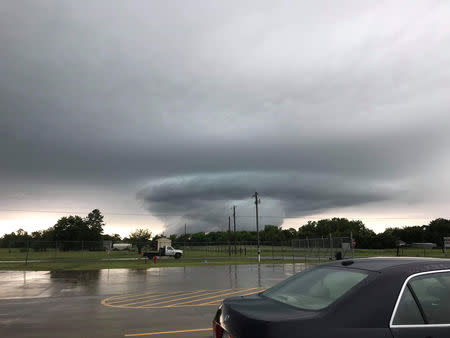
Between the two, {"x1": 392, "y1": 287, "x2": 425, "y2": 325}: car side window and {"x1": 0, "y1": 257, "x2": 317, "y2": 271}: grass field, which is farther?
{"x1": 0, "y1": 257, "x2": 317, "y2": 271}: grass field

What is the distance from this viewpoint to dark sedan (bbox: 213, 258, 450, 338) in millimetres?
2646

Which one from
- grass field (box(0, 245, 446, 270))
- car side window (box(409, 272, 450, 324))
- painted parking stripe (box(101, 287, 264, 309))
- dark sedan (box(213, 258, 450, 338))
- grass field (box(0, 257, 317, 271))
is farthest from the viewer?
grass field (box(0, 245, 446, 270))

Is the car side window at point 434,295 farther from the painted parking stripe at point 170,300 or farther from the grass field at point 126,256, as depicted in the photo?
the grass field at point 126,256

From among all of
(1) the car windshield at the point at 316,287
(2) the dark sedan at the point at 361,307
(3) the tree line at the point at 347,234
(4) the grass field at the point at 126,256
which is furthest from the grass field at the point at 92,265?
(3) the tree line at the point at 347,234

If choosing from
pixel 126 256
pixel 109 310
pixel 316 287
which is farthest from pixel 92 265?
pixel 316 287

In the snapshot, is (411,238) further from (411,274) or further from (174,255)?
(411,274)

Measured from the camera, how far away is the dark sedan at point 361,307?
2646mm

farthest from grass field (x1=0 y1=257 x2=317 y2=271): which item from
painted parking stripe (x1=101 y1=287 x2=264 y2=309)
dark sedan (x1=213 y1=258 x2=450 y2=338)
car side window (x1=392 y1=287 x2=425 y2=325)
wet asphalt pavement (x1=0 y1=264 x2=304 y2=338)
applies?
car side window (x1=392 y1=287 x2=425 y2=325)

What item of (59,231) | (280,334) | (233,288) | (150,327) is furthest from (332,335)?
(59,231)

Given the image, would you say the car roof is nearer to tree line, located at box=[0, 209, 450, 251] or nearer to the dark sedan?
the dark sedan

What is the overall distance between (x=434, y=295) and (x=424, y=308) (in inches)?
11.4

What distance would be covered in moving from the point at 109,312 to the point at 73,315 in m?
0.87

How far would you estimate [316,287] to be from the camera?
362 centimetres

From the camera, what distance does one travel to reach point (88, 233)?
4769 inches
